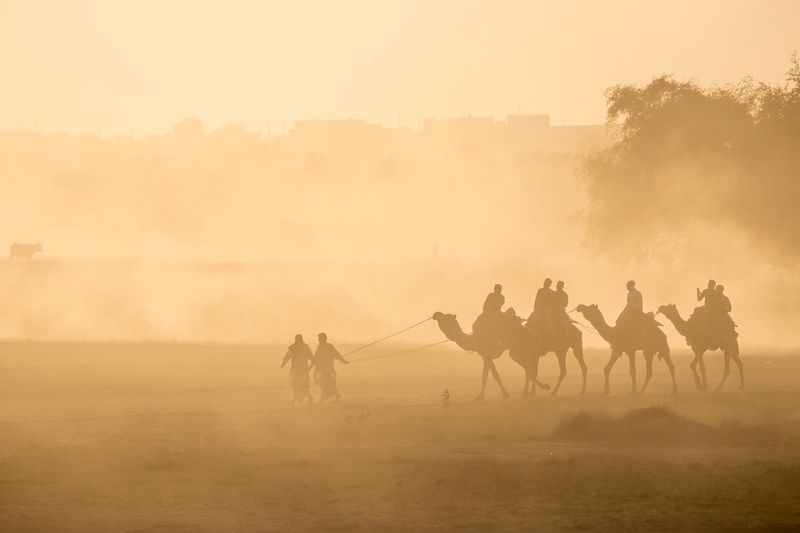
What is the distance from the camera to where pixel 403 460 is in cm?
2411

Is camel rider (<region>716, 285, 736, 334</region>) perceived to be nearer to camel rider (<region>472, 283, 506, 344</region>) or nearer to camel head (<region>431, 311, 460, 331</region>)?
camel rider (<region>472, 283, 506, 344</region>)

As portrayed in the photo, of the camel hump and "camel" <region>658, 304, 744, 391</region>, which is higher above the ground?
the camel hump

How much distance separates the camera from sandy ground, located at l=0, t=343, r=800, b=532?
20156 millimetres

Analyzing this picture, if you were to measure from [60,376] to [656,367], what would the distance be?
16394 millimetres

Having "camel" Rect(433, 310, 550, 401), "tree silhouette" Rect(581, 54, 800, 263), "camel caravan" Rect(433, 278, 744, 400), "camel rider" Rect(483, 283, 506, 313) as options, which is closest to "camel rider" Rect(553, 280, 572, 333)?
"camel caravan" Rect(433, 278, 744, 400)

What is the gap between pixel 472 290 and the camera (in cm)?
8569

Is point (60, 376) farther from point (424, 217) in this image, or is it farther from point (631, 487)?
point (424, 217)

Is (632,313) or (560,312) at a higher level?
(560,312)

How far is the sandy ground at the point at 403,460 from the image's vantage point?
20.2 meters

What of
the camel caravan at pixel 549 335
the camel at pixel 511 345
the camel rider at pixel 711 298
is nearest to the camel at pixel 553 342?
the camel caravan at pixel 549 335

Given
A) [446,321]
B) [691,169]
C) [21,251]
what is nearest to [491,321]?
[446,321]

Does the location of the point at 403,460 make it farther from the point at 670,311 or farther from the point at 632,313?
the point at 670,311

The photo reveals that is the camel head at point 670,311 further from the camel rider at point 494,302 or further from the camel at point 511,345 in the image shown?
the camel rider at point 494,302

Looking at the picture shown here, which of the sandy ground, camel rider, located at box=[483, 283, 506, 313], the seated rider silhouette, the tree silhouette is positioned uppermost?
the tree silhouette
